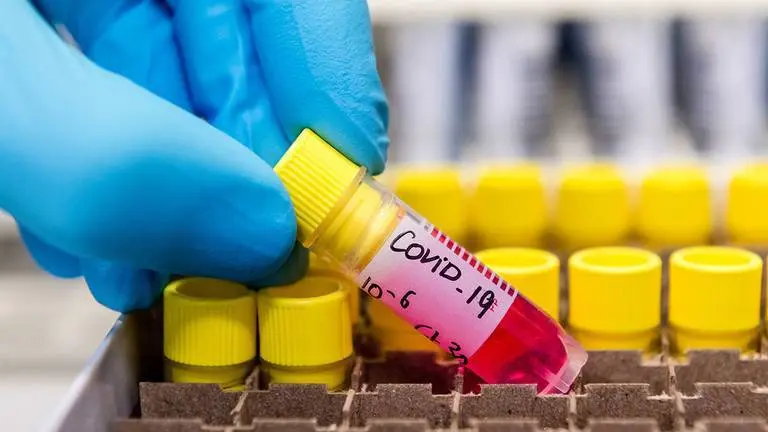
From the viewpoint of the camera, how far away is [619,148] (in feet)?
5.03

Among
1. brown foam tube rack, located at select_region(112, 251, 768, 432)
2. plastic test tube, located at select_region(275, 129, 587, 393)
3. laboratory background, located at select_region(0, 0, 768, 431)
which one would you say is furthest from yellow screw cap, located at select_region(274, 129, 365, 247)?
laboratory background, located at select_region(0, 0, 768, 431)

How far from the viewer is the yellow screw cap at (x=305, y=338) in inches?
28.0

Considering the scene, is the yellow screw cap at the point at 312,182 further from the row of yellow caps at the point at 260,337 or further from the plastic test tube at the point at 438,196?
the plastic test tube at the point at 438,196

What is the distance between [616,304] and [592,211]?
0.17 m

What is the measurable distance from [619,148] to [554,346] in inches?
33.6

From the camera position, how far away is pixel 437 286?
2.27ft

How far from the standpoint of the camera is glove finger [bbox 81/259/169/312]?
75 centimetres

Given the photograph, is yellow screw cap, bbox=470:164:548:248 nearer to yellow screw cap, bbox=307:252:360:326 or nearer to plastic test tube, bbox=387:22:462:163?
yellow screw cap, bbox=307:252:360:326

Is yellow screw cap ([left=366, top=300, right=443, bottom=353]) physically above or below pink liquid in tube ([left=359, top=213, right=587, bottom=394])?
below

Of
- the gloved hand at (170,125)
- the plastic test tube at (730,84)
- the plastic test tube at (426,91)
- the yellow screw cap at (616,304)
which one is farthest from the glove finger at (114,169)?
the plastic test tube at (730,84)

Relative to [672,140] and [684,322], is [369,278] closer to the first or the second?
[684,322]

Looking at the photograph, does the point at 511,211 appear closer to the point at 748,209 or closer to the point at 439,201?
the point at 439,201

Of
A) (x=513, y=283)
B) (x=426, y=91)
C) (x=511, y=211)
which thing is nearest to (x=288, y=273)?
(x=513, y=283)

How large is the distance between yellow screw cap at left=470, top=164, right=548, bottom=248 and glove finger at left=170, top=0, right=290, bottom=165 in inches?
10.1
